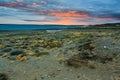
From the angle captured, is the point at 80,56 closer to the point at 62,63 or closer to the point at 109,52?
the point at 62,63

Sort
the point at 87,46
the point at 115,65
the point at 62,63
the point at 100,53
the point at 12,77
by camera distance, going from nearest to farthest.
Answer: the point at 12,77 → the point at 115,65 → the point at 62,63 → the point at 100,53 → the point at 87,46

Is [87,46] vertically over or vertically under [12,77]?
over

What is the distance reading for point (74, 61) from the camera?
1367 centimetres

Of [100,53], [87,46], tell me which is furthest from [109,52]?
[87,46]

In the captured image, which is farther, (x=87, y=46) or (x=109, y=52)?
(x=87, y=46)

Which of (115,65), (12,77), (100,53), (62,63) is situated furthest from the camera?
(100,53)

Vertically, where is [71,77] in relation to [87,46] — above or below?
below

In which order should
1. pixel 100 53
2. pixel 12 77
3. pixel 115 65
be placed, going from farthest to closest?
pixel 100 53, pixel 115 65, pixel 12 77

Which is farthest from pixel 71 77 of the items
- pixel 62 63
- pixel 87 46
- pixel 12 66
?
pixel 87 46

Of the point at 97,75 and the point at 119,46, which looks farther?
the point at 119,46

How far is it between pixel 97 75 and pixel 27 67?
4219 mm

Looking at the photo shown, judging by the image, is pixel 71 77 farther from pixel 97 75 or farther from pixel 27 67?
pixel 27 67

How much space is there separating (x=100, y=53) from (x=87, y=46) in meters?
1.56

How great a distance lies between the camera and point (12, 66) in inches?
542
